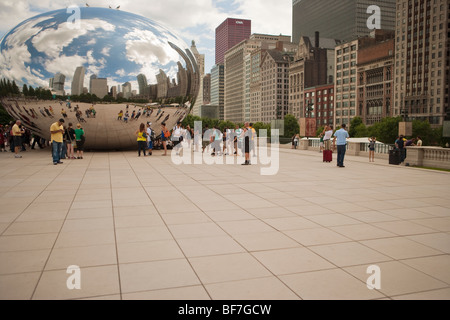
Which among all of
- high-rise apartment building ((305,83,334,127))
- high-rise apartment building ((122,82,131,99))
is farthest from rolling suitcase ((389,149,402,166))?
high-rise apartment building ((305,83,334,127))

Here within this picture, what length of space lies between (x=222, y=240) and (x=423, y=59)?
108 metres

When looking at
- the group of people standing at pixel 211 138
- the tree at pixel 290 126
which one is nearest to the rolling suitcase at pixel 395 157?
the group of people standing at pixel 211 138

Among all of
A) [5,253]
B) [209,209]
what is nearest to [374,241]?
[209,209]

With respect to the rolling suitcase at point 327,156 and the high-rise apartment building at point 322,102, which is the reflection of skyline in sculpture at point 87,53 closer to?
the rolling suitcase at point 327,156

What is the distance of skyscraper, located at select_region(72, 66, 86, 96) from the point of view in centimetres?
1839

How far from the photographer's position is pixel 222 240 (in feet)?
16.6

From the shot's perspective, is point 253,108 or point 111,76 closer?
point 111,76

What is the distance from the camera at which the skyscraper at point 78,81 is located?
18.4 meters

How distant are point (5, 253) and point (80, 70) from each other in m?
15.6

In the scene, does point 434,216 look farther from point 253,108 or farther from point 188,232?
point 253,108

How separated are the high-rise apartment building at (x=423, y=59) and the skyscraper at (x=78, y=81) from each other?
85.4m

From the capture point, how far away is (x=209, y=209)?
697 cm

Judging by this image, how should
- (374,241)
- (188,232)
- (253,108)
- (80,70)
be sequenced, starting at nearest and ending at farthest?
(374,241)
(188,232)
(80,70)
(253,108)

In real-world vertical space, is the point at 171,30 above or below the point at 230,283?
above
